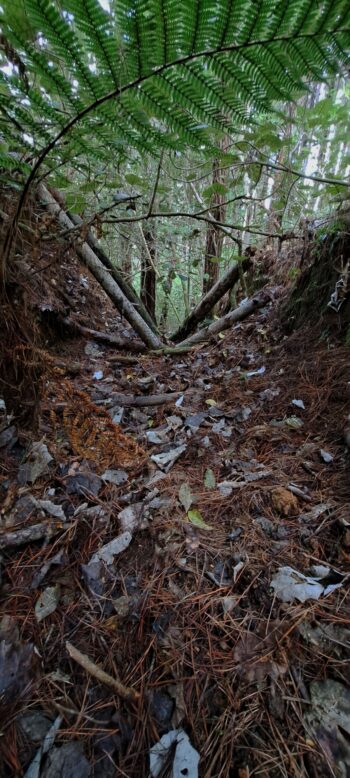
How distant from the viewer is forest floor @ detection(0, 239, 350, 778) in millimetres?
942

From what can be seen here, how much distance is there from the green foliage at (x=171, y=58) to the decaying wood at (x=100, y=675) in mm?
1885

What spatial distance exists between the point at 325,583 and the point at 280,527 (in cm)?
30

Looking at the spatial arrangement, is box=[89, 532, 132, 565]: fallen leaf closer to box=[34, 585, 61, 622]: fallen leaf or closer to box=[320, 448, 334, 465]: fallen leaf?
box=[34, 585, 61, 622]: fallen leaf

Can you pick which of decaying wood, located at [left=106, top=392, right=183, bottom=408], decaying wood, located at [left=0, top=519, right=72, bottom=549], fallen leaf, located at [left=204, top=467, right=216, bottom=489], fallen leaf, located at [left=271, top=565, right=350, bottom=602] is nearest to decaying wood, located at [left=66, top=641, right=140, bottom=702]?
decaying wood, located at [left=0, top=519, right=72, bottom=549]

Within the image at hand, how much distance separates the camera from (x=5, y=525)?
1494mm

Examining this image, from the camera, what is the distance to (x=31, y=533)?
4.83 feet

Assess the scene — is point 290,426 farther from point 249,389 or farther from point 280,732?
point 280,732

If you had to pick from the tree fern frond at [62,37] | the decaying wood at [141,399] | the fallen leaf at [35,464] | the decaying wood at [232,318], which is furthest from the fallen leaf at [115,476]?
the decaying wood at [232,318]

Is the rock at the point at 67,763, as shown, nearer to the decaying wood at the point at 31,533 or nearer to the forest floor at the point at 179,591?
the forest floor at the point at 179,591

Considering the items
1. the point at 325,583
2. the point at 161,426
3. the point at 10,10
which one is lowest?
the point at 325,583

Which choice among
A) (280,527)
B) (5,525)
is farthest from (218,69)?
(5,525)

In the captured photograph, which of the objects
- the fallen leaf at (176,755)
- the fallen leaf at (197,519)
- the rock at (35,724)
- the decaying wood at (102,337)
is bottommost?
the fallen leaf at (176,755)

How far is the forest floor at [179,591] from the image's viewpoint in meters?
0.94

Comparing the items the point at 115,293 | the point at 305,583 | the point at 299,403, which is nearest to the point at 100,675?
the point at 305,583
